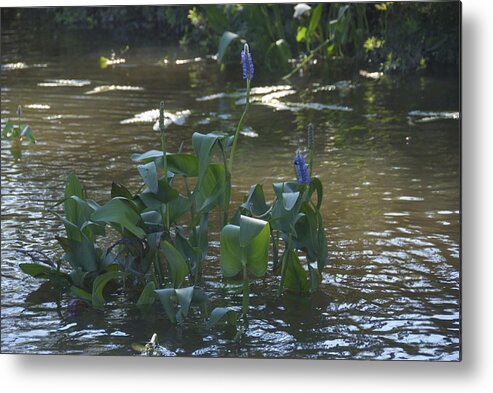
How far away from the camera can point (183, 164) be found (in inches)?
119

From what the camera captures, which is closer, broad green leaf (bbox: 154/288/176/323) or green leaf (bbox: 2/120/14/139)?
broad green leaf (bbox: 154/288/176/323)

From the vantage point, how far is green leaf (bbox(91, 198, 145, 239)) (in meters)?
2.91

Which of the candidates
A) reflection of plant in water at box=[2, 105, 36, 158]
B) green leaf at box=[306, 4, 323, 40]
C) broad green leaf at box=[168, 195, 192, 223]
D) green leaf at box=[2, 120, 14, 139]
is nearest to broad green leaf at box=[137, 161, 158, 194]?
broad green leaf at box=[168, 195, 192, 223]

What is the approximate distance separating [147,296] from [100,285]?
0.43 feet

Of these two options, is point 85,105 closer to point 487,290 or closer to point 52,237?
point 52,237

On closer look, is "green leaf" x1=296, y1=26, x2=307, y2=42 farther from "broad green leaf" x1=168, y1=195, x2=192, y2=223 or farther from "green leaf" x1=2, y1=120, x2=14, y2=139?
"broad green leaf" x1=168, y1=195, x2=192, y2=223

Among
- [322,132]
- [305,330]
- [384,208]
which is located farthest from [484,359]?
[322,132]

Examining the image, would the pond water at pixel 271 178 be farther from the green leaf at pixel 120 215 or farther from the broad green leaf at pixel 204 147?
the broad green leaf at pixel 204 147

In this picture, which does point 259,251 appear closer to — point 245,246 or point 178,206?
point 245,246

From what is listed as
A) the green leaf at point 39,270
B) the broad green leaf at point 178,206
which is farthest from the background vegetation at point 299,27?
the green leaf at point 39,270

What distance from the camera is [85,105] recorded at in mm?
4840

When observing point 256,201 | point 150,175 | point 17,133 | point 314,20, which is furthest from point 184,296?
point 17,133

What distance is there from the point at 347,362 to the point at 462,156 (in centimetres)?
58

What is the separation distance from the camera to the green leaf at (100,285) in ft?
9.88
